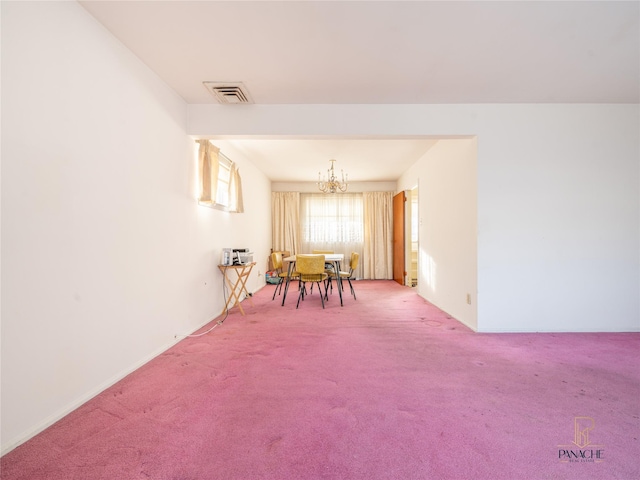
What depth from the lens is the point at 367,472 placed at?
1159mm

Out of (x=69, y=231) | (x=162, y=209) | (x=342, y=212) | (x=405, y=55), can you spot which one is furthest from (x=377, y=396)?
(x=342, y=212)

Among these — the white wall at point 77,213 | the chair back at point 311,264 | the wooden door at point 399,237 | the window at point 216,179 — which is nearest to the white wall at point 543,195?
the window at point 216,179

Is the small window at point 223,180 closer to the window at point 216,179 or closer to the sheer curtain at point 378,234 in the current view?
the window at point 216,179

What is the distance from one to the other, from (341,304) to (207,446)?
294 centimetres

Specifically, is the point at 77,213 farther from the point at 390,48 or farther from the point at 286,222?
the point at 286,222

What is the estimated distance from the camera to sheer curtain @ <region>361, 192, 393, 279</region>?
680 cm

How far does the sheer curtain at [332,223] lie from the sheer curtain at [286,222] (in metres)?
0.20

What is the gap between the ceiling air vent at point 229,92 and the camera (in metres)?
2.55

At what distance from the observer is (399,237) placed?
6203 millimetres

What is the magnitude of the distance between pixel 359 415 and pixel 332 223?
18.2 ft

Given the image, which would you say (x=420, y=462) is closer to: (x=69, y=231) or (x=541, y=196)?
(x=69, y=231)

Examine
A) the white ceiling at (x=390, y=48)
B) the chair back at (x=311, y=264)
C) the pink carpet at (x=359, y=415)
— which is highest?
the white ceiling at (x=390, y=48)

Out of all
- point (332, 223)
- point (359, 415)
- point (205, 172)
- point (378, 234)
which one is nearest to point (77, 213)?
point (205, 172)

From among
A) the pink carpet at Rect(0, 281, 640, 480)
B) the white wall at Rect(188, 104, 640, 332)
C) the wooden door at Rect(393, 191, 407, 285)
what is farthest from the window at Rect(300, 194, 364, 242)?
the pink carpet at Rect(0, 281, 640, 480)
